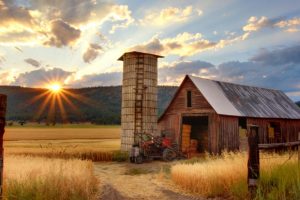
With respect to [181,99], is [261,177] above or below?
below

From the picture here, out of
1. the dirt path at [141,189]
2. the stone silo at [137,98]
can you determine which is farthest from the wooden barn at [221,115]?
the dirt path at [141,189]

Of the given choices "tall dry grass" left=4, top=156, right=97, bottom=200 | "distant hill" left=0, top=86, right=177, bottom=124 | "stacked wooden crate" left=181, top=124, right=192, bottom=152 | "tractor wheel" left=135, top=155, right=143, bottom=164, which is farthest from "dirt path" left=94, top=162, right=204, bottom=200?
"distant hill" left=0, top=86, right=177, bottom=124

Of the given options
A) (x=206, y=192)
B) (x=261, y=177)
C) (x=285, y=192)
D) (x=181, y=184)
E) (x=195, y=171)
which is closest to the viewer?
(x=285, y=192)

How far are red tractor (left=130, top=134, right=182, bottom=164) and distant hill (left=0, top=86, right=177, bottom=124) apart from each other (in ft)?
167

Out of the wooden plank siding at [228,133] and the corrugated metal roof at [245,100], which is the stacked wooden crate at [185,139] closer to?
the corrugated metal roof at [245,100]

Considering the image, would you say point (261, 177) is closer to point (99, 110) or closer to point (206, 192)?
point (206, 192)

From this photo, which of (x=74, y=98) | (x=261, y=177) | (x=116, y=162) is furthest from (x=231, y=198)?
(x=74, y=98)

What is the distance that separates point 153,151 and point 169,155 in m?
1.20

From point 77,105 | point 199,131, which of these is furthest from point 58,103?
point 199,131

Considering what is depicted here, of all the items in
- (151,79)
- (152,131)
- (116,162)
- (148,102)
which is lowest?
(116,162)

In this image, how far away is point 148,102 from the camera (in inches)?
1202

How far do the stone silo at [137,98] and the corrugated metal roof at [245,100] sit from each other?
13.6 feet

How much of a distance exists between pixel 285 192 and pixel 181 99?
66.6 ft

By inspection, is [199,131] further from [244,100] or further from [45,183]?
[45,183]
